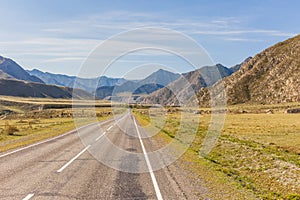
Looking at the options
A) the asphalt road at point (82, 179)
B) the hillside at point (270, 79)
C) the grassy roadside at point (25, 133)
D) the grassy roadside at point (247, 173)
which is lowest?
the grassy roadside at point (25, 133)

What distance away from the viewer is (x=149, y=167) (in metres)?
15.0

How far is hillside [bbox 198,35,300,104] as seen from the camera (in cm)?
15125

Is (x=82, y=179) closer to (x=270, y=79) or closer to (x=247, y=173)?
(x=247, y=173)

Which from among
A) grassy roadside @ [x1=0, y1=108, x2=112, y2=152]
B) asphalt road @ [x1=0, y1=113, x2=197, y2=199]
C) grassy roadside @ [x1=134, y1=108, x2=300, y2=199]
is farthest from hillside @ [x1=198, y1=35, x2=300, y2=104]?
asphalt road @ [x1=0, y1=113, x2=197, y2=199]

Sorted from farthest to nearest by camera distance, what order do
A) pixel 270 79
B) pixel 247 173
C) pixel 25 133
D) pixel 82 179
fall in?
1. pixel 270 79
2. pixel 25 133
3. pixel 247 173
4. pixel 82 179

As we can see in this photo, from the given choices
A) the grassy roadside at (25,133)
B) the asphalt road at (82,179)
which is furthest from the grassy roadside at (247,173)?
the grassy roadside at (25,133)

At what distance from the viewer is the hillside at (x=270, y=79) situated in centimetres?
15125

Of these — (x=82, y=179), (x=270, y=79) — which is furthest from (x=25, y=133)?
(x=270, y=79)

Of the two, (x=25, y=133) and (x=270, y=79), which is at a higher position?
(x=270, y=79)

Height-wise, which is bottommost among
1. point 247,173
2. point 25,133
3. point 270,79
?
point 25,133

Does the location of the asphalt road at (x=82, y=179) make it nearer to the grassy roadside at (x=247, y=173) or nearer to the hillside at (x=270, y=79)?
the grassy roadside at (x=247, y=173)

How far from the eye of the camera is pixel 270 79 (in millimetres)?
168875

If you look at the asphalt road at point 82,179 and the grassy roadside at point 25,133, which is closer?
the asphalt road at point 82,179

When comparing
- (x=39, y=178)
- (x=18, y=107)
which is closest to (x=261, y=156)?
(x=39, y=178)
